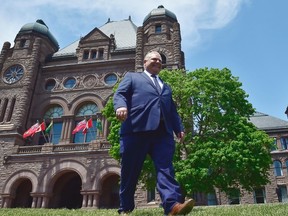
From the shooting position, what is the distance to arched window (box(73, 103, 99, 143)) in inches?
1026

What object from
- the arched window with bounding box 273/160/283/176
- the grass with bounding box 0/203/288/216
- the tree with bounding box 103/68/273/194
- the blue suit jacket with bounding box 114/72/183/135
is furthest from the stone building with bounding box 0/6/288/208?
the blue suit jacket with bounding box 114/72/183/135

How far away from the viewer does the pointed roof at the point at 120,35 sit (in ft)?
106

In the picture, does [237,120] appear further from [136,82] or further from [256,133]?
[136,82]

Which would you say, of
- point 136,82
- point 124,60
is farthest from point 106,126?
point 136,82

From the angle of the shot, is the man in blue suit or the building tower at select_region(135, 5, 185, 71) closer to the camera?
the man in blue suit

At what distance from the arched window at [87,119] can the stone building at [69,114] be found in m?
0.09

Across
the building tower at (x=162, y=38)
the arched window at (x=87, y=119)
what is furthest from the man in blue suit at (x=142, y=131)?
the arched window at (x=87, y=119)

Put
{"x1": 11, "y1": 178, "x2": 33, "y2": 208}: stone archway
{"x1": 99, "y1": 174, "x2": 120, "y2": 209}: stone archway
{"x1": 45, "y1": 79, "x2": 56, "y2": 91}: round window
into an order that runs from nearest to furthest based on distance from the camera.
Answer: {"x1": 99, "y1": 174, "x2": 120, "y2": 209}: stone archway, {"x1": 11, "y1": 178, "x2": 33, "y2": 208}: stone archway, {"x1": 45, "y1": 79, "x2": 56, "y2": 91}: round window

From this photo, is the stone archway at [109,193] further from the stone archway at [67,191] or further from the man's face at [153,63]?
the man's face at [153,63]

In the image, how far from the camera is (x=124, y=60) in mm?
28094

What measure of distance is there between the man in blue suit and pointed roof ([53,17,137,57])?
86.9ft

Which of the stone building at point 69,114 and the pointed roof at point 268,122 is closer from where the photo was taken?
the stone building at point 69,114

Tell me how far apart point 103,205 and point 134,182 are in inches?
759

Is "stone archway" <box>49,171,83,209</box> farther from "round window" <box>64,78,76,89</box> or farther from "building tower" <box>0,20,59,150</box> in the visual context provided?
"round window" <box>64,78,76,89</box>
